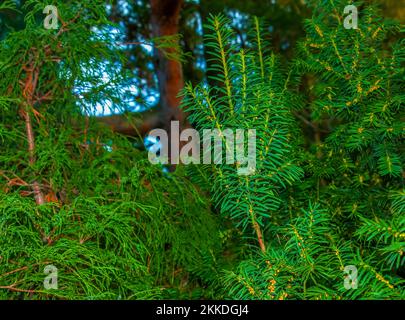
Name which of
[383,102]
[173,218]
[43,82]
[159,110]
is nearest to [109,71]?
[43,82]

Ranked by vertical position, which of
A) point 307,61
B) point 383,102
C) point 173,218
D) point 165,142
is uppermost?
point 165,142

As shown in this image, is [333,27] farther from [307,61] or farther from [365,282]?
[365,282]

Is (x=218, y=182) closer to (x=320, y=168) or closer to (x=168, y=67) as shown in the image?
(x=320, y=168)

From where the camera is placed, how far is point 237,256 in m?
1.20

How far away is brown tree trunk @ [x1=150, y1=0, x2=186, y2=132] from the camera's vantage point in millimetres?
2426

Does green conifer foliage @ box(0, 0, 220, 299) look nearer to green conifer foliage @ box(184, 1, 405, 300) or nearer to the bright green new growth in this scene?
the bright green new growth

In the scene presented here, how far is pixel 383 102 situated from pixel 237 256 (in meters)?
0.43

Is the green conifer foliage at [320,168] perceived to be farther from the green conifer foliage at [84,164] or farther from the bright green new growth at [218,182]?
the green conifer foliage at [84,164]

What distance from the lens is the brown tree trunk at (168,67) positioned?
2.43 m

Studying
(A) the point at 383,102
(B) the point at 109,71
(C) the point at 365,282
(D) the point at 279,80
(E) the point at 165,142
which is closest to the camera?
(C) the point at 365,282

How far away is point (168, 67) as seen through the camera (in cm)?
260

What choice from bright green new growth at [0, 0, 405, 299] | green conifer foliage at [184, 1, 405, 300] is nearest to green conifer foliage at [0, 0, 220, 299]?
bright green new growth at [0, 0, 405, 299]

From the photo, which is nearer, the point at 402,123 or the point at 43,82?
the point at 402,123

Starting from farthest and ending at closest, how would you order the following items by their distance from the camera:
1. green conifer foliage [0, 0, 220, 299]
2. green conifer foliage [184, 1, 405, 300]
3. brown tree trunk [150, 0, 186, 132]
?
brown tree trunk [150, 0, 186, 132] → green conifer foliage [0, 0, 220, 299] → green conifer foliage [184, 1, 405, 300]
